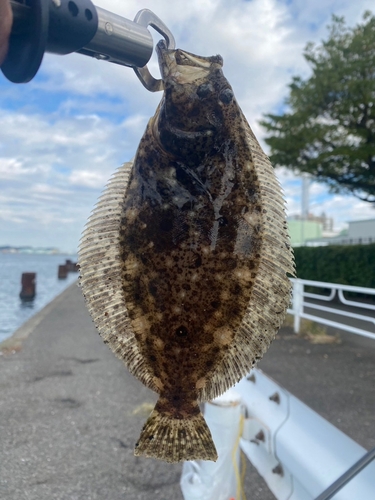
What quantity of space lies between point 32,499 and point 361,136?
15077 millimetres

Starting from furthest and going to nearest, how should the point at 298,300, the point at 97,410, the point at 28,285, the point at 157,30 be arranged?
the point at 28,285, the point at 298,300, the point at 97,410, the point at 157,30

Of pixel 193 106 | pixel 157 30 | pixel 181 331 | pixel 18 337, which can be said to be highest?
pixel 157 30

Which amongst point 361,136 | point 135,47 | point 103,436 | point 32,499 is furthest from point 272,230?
point 361,136

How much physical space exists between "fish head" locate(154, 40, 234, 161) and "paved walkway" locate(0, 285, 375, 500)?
147 inches

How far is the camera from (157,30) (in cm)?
122

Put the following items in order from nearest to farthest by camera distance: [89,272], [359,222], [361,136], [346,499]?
1. [89,272]
2. [346,499]
3. [361,136]
4. [359,222]

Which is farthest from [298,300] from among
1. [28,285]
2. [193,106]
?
[28,285]

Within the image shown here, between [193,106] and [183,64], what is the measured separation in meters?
0.15

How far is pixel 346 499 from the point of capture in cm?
225

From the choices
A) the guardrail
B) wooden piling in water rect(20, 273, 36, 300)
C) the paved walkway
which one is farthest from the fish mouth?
wooden piling in water rect(20, 273, 36, 300)

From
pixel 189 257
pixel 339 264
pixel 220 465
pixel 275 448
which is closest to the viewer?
pixel 189 257

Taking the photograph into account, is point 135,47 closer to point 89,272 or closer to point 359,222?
point 89,272

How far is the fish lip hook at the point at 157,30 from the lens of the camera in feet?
3.68

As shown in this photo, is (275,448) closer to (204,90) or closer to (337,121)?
(204,90)
